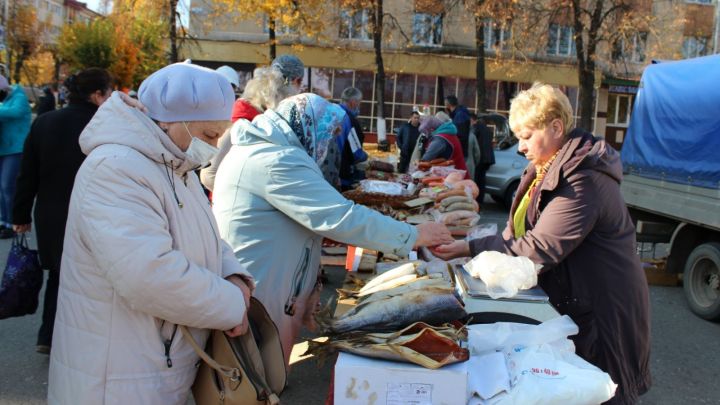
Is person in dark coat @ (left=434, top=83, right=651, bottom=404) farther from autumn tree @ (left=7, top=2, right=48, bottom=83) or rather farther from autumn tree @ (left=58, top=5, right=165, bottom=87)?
autumn tree @ (left=7, top=2, right=48, bottom=83)

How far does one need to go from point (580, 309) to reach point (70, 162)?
340 cm

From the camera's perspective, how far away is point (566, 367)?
197 centimetres

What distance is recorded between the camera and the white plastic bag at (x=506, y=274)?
247 centimetres

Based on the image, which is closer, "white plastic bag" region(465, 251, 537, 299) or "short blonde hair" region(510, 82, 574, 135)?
"white plastic bag" region(465, 251, 537, 299)

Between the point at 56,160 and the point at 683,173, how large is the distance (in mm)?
5970

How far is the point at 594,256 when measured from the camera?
2545 millimetres

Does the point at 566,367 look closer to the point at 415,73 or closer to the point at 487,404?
the point at 487,404

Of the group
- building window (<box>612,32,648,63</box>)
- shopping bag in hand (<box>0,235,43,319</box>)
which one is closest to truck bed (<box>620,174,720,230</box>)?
shopping bag in hand (<box>0,235,43,319</box>)

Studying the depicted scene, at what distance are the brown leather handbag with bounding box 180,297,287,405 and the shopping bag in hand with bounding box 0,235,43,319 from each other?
105 inches

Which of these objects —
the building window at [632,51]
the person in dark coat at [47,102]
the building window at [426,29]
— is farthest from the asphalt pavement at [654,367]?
the building window at [426,29]

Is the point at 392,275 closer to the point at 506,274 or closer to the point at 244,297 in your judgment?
the point at 506,274

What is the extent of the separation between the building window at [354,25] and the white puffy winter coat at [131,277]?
24.2m

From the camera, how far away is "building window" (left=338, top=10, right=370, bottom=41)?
26406mm

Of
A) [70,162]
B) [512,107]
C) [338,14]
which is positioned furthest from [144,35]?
[512,107]
